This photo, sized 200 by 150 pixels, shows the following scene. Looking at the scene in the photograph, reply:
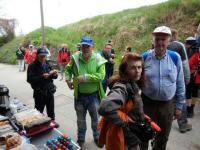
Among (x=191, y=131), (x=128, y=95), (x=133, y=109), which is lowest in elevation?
(x=191, y=131)

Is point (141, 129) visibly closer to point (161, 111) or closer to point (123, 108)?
point (123, 108)

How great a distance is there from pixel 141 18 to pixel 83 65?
33.8ft

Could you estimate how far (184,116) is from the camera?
189 inches

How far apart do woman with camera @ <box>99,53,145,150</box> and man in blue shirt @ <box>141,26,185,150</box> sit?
0.59m

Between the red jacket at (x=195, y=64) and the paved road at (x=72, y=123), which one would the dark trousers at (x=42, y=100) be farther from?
the red jacket at (x=195, y=64)

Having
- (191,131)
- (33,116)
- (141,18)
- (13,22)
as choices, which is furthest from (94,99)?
(13,22)

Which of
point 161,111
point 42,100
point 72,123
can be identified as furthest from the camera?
point 72,123

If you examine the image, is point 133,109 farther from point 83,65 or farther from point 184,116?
point 184,116

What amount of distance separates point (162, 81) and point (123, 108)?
937 mm

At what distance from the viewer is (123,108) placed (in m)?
2.34

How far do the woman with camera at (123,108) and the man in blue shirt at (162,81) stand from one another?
591mm

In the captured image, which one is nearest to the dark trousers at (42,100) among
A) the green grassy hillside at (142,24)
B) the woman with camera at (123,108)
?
the woman with camera at (123,108)

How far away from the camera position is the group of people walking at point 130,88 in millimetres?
2340

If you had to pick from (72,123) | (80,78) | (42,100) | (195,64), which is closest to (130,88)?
(80,78)
